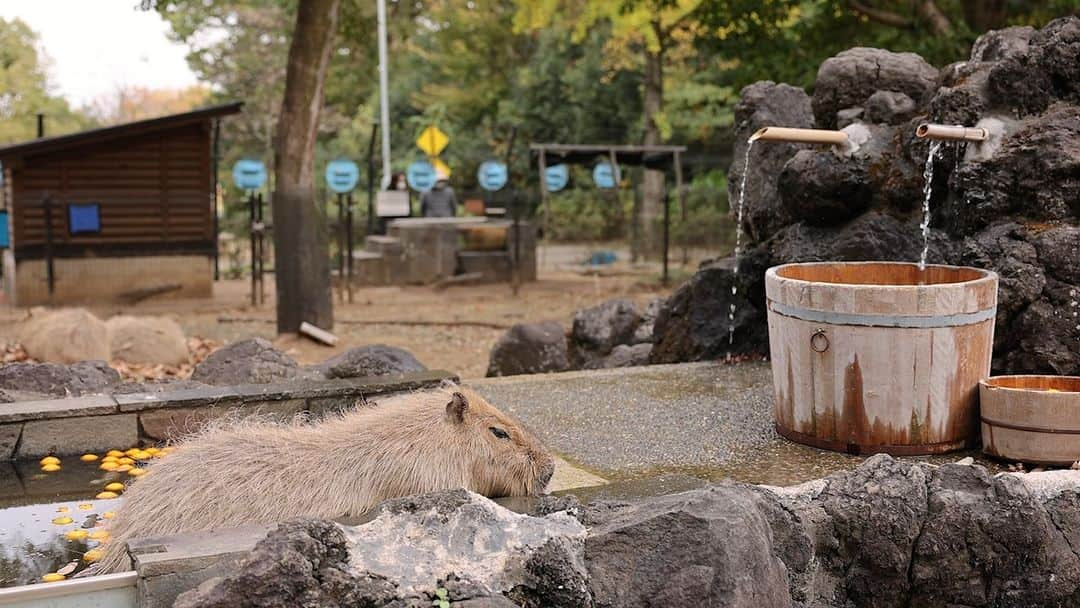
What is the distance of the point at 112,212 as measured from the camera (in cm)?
1756

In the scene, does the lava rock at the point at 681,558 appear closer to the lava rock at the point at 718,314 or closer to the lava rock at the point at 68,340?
the lava rock at the point at 718,314

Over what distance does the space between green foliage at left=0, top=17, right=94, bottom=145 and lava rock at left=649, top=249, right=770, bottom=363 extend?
2707 centimetres

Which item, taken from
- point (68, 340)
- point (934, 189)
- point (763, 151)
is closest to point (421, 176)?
point (68, 340)

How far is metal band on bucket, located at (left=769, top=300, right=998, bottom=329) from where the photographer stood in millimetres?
5121

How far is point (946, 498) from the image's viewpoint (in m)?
4.24

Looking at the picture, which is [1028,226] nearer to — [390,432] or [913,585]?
[913,585]

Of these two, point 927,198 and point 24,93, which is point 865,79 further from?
point 24,93

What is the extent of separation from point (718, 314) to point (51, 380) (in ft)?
15.4

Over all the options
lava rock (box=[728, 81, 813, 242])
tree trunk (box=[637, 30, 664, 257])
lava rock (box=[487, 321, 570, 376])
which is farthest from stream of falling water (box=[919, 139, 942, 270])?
tree trunk (box=[637, 30, 664, 257])

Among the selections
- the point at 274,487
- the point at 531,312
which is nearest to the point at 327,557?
the point at 274,487

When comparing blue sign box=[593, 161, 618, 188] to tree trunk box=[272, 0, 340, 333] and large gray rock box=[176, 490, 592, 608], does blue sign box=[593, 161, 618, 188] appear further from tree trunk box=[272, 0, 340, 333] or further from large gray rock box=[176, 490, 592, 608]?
large gray rock box=[176, 490, 592, 608]

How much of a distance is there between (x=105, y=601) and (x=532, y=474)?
1536mm

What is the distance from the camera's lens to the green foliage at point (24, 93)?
32.4 metres

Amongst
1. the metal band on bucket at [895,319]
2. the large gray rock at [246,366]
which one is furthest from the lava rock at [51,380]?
the metal band on bucket at [895,319]
